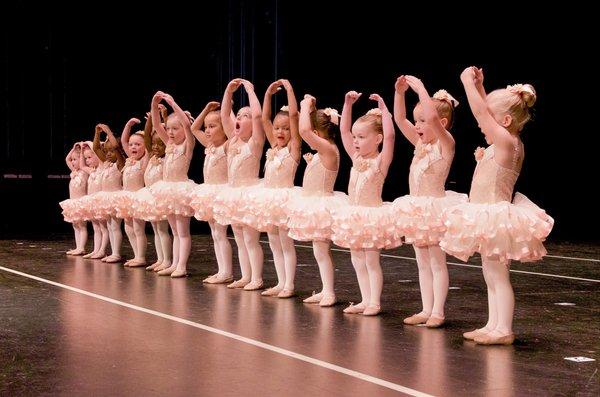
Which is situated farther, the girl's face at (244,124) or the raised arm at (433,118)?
the girl's face at (244,124)

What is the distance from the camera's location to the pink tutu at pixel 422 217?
4992 millimetres

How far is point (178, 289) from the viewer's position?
646cm

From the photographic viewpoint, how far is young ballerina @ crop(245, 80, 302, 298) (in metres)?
6.07

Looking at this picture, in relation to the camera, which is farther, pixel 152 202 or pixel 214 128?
pixel 152 202

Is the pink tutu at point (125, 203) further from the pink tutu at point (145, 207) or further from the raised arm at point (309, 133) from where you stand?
the raised arm at point (309, 133)

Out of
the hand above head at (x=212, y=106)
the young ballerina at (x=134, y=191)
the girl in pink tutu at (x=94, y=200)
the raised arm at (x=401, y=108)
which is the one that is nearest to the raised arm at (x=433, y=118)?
the raised arm at (x=401, y=108)

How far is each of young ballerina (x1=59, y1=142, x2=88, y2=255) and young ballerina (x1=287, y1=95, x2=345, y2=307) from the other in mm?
3334

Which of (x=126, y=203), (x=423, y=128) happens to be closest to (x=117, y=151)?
(x=126, y=203)

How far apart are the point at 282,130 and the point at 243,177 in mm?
523

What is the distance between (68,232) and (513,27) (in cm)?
559

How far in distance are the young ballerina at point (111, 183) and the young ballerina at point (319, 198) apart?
264 cm

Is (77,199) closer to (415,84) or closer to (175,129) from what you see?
(175,129)

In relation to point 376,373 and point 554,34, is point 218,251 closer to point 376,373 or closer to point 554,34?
point 376,373

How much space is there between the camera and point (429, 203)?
16.6 feet
